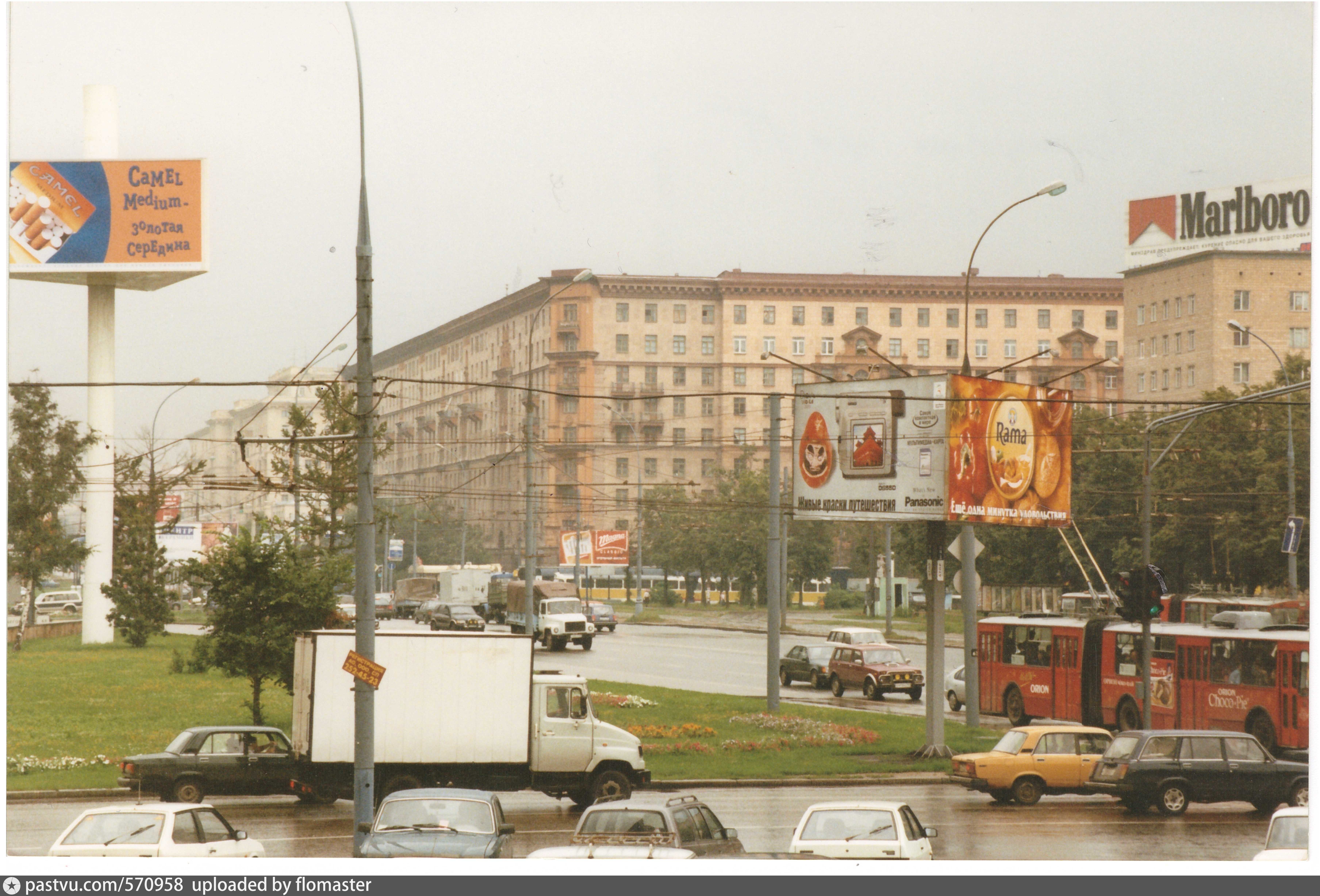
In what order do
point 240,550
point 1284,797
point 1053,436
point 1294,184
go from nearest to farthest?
point 1284,797 < point 240,550 < point 1053,436 < point 1294,184

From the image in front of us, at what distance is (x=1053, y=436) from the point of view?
28.9 metres

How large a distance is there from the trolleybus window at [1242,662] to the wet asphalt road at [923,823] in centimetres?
520

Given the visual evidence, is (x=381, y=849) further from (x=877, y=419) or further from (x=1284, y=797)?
(x=877, y=419)

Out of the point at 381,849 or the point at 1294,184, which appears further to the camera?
the point at 1294,184

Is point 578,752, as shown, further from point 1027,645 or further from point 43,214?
point 43,214

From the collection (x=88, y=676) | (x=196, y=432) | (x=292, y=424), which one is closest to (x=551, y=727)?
(x=292, y=424)

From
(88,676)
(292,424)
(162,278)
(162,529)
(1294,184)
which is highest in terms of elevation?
(1294,184)

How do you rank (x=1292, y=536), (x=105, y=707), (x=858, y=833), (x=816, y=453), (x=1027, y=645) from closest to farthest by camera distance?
(x=858, y=833) → (x=816, y=453) → (x=1027, y=645) → (x=105, y=707) → (x=1292, y=536)

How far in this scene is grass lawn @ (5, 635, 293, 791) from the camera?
27594 mm

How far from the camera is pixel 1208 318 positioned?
8275cm

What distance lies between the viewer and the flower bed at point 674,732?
29797 mm

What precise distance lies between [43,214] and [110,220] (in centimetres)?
235

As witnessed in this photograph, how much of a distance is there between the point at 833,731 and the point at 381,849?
17.3m

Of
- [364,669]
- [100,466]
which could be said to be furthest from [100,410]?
[364,669]
